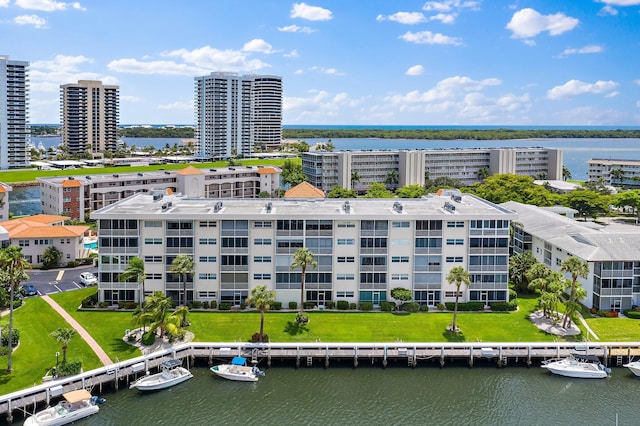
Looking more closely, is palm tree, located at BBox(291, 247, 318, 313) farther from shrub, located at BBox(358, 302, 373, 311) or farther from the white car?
the white car

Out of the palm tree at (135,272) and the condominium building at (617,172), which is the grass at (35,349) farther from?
the condominium building at (617,172)

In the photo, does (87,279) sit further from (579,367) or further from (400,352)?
(579,367)

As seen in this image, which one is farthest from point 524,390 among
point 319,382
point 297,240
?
point 297,240

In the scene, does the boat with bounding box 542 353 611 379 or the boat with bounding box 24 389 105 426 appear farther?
the boat with bounding box 542 353 611 379

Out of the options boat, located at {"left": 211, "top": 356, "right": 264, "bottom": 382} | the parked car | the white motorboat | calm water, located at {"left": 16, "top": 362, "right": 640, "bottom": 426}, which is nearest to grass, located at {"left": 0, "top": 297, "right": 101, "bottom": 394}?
the parked car

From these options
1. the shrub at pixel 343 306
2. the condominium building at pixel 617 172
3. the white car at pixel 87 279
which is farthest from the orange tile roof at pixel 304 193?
the condominium building at pixel 617 172

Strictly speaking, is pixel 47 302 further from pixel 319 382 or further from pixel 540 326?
pixel 540 326

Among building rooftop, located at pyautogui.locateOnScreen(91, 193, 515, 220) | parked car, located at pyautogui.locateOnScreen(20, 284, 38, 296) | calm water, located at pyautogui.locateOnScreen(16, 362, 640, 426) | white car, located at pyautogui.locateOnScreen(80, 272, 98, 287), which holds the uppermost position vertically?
building rooftop, located at pyautogui.locateOnScreen(91, 193, 515, 220)
